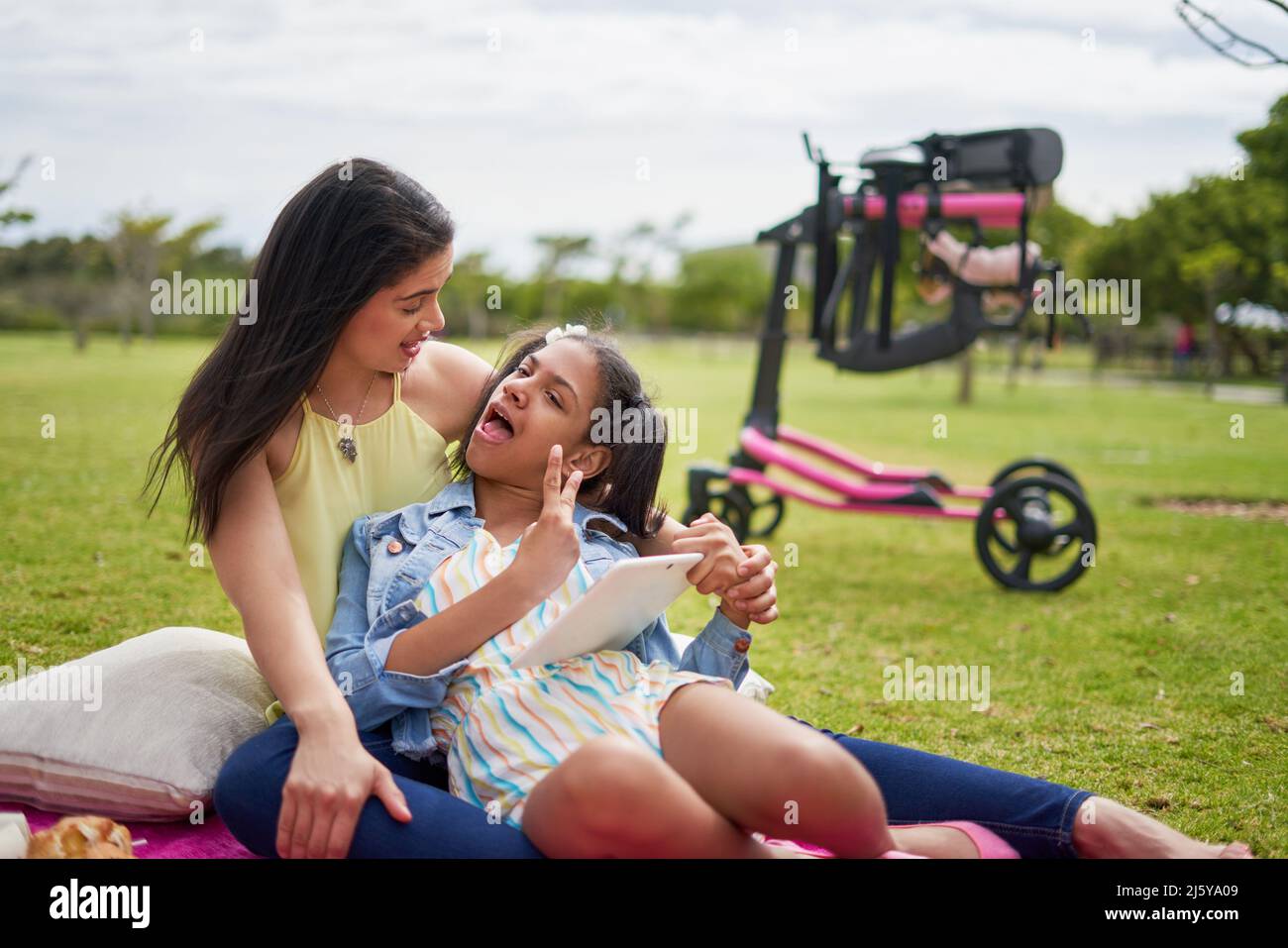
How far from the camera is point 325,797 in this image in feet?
6.01

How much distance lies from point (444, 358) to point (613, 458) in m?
0.55

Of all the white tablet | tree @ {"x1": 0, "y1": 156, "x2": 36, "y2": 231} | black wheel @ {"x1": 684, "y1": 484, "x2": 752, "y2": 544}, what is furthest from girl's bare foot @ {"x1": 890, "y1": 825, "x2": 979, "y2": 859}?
tree @ {"x1": 0, "y1": 156, "x2": 36, "y2": 231}

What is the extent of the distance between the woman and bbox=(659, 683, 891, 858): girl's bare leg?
0.30m

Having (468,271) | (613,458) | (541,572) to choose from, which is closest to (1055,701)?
(613,458)

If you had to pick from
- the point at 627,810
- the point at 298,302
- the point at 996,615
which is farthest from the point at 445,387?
the point at 996,615

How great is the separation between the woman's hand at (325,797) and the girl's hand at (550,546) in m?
0.39

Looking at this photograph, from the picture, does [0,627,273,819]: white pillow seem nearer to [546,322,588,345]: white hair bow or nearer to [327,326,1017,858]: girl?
[327,326,1017,858]: girl

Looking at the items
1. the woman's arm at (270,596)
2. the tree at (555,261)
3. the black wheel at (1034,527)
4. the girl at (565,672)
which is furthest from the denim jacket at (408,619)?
the tree at (555,261)

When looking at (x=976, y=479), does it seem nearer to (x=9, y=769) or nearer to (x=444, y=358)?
(x=444, y=358)

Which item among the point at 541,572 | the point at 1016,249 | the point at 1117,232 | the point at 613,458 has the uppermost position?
the point at 1117,232

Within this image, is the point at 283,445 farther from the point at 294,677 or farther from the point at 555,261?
the point at 555,261

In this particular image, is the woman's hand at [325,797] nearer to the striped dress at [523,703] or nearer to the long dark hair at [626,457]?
the striped dress at [523,703]

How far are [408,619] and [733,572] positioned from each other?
58 cm

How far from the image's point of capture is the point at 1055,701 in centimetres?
381
